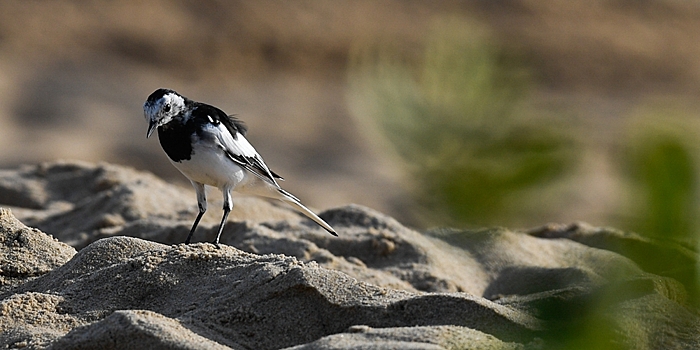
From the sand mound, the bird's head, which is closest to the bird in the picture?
the bird's head

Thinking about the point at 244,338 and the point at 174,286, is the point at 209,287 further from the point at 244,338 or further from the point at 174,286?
the point at 244,338

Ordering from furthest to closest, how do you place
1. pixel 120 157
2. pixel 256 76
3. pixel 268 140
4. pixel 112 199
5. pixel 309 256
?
pixel 256 76 → pixel 268 140 → pixel 120 157 → pixel 112 199 → pixel 309 256

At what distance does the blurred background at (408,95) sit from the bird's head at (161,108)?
2.80ft

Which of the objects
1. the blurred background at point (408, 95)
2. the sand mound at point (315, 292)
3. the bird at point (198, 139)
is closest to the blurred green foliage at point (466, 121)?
the blurred background at point (408, 95)

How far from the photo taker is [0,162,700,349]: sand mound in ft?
2.75

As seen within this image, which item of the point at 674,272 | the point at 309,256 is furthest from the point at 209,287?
the point at 674,272

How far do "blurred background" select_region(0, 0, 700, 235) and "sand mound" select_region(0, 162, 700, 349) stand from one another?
9 centimetres

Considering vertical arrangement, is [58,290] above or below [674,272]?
above

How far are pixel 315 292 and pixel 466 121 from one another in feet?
7.96

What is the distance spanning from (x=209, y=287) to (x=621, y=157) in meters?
2.72

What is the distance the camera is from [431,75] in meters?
0.60

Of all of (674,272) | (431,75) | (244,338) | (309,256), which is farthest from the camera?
(309,256)

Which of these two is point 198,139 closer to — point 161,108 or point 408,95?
point 161,108

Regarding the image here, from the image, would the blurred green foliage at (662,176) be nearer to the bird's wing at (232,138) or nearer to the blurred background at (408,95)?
the blurred background at (408,95)
